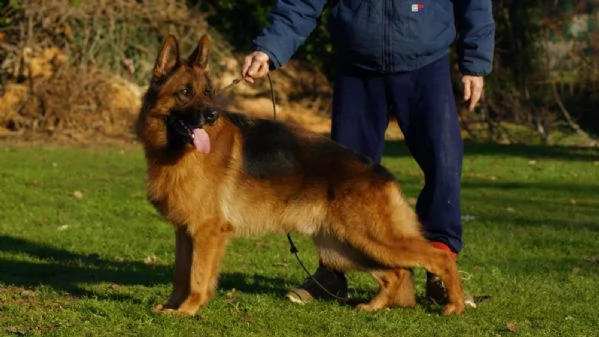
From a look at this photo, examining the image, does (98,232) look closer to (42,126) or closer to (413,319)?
(413,319)

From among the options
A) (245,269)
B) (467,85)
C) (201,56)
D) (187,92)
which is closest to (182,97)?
(187,92)

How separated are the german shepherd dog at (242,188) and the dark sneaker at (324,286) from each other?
56 cm

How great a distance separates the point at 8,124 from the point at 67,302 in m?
14.0

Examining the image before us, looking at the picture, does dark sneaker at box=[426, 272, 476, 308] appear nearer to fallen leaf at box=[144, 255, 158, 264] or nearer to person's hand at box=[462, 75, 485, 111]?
person's hand at box=[462, 75, 485, 111]

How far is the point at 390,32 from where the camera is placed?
6.54 metres

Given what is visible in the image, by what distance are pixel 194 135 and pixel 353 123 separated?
130 cm

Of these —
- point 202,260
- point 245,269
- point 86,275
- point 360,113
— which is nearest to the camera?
point 202,260

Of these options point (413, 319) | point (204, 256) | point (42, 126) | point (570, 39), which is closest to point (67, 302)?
point (204, 256)

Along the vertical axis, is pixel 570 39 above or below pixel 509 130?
above

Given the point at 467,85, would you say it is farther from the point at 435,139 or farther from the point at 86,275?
the point at 86,275

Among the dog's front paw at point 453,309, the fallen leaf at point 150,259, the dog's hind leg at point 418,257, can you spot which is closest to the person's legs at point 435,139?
the dog's hind leg at point 418,257

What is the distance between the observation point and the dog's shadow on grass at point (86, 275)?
7180 mm

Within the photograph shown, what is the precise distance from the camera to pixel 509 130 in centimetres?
2286

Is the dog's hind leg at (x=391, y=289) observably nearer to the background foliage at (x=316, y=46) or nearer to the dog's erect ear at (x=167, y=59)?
the dog's erect ear at (x=167, y=59)
